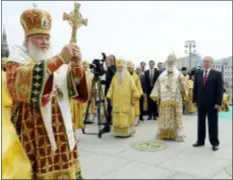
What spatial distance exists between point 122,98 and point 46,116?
15.0 ft

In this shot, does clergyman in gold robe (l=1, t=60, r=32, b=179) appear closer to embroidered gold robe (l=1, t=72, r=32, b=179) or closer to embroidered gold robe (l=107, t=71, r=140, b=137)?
embroidered gold robe (l=1, t=72, r=32, b=179)

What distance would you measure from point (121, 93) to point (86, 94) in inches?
171

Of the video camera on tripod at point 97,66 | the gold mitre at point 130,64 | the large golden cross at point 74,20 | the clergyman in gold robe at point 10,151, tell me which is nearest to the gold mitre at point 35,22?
the large golden cross at point 74,20

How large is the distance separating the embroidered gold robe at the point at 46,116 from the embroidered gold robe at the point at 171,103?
4160 millimetres

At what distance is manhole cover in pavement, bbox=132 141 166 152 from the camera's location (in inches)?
223

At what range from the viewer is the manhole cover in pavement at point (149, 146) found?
5664mm

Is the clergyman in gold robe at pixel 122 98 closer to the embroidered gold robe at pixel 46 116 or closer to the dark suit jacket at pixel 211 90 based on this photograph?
the dark suit jacket at pixel 211 90

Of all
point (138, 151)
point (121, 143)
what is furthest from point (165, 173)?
point (121, 143)

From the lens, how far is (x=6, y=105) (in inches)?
82.6

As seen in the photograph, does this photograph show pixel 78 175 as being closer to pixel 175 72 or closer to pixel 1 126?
pixel 1 126

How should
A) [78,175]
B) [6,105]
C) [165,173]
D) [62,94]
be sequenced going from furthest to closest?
[165,173], [78,175], [62,94], [6,105]

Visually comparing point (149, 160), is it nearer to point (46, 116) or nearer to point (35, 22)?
point (46, 116)

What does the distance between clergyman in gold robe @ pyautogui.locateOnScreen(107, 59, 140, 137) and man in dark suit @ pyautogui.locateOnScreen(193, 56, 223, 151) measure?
144 cm

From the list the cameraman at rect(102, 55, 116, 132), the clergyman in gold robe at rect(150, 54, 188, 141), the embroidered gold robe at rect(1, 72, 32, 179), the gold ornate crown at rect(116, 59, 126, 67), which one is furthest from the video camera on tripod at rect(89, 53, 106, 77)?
the embroidered gold robe at rect(1, 72, 32, 179)
